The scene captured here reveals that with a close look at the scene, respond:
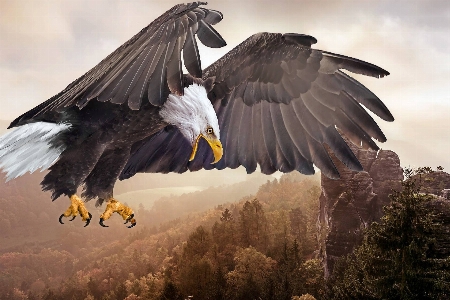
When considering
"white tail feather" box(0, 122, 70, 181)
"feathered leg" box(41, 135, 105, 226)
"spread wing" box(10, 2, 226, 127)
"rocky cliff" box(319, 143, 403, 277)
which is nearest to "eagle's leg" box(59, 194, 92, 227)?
"feathered leg" box(41, 135, 105, 226)

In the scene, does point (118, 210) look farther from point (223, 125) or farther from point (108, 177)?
point (223, 125)

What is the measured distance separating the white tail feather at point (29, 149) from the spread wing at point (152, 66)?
1.06 metres

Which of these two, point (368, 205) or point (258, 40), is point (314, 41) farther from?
point (368, 205)

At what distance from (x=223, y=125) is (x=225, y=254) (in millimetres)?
56823

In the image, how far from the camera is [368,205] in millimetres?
36656

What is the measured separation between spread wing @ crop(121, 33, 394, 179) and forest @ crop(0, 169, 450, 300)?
1876 cm

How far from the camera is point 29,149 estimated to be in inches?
129

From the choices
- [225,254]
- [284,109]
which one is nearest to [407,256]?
[284,109]

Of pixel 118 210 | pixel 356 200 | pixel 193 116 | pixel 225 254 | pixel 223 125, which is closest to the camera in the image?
pixel 193 116

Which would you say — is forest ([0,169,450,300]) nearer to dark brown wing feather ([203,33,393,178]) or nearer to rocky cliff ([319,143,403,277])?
rocky cliff ([319,143,403,277])

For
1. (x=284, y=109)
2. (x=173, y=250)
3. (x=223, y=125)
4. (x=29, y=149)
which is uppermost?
(x=284, y=109)

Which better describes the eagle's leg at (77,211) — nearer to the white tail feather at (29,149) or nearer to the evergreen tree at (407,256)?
the white tail feather at (29,149)

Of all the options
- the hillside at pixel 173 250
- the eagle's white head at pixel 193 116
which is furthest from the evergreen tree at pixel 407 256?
the eagle's white head at pixel 193 116

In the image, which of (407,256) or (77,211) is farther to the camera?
(407,256)
